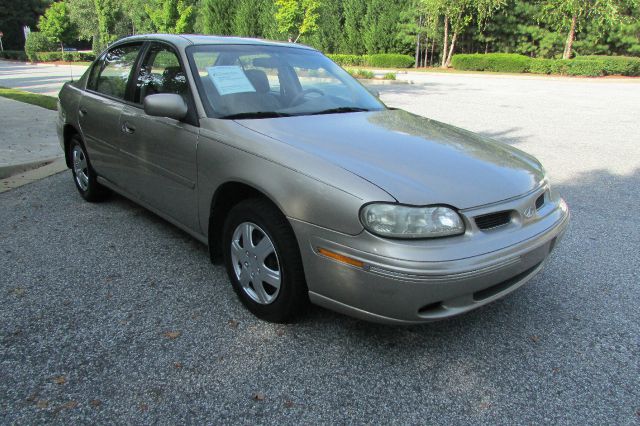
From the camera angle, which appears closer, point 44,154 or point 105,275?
point 105,275

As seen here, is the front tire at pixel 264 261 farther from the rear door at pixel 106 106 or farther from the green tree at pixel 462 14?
the green tree at pixel 462 14

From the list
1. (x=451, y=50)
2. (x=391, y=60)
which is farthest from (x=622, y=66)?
(x=391, y=60)

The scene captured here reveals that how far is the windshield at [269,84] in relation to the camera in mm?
3102

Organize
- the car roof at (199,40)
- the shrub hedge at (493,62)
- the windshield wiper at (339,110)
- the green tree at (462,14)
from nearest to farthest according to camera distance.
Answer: the windshield wiper at (339,110), the car roof at (199,40), the shrub hedge at (493,62), the green tree at (462,14)

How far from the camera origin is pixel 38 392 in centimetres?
221

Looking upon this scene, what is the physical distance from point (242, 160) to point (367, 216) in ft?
2.87

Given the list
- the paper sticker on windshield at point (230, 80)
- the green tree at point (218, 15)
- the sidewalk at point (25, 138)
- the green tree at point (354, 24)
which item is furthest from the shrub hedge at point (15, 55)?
the paper sticker on windshield at point (230, 80)

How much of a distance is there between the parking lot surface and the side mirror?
44.8 inches

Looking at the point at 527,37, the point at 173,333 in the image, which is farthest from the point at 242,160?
the point at 527,37

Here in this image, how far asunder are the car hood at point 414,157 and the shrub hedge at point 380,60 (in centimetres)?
3518

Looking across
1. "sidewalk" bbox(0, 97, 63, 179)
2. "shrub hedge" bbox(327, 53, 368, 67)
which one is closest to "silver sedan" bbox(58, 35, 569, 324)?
"sidewalk" bbox(0, 97, 63, 179)

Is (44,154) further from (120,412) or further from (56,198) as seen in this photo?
(120,412)

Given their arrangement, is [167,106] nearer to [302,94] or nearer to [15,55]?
[302,94]

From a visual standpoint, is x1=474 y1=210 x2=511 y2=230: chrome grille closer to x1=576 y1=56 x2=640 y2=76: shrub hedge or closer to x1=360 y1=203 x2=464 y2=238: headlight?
x1=360 y1=203 x2=464 y2=238: headlight
